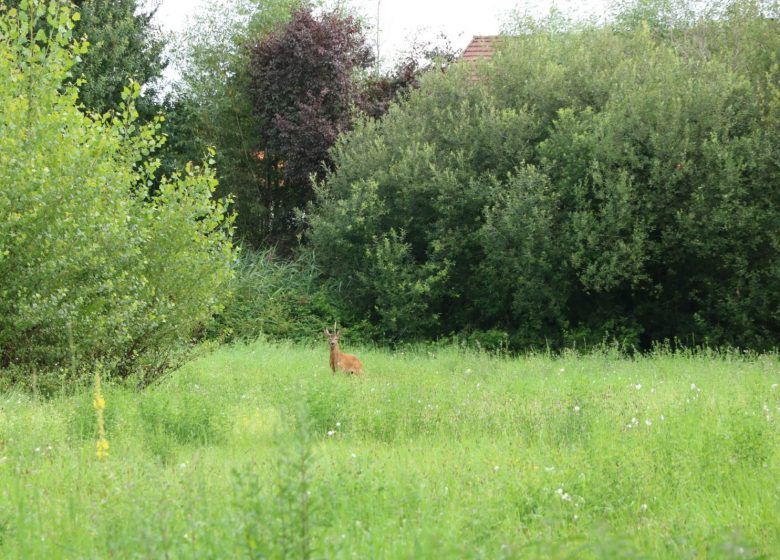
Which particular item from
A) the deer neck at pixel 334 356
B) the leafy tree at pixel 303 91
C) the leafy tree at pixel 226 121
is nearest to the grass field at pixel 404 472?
the deer neck at pixel 334 356

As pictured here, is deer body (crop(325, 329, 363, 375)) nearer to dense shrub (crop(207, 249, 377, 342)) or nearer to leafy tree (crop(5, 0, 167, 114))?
dense shrub (crop(207, 249, 377, 342))

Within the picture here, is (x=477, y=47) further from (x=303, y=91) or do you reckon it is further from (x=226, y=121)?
(x=226, y=121)

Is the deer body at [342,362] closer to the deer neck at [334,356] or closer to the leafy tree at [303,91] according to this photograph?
the deer neck at [334,356]

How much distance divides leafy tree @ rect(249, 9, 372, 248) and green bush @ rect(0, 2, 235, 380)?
465 inches

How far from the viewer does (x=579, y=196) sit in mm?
15133

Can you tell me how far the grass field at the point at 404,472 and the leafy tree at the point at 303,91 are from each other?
13284 millimetres

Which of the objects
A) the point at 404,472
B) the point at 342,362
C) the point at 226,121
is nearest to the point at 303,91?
the point at 226,121

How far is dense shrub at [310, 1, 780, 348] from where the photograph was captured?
14.5 metres

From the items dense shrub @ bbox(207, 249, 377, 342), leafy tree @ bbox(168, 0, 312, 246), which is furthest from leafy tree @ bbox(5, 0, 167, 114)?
dense shrub @ bbox(207, 249, 377, 342)

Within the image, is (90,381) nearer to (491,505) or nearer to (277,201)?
(491,505)

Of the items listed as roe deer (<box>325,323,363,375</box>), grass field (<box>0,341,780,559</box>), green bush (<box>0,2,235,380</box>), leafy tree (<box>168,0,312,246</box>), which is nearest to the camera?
grass field (<box>0,341,780,559</box>)

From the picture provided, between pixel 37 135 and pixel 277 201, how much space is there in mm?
15057

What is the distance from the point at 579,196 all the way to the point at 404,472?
10236mm

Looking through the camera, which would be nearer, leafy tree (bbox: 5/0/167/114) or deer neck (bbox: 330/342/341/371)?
deer neck (bbox: 330/342/341/371)
